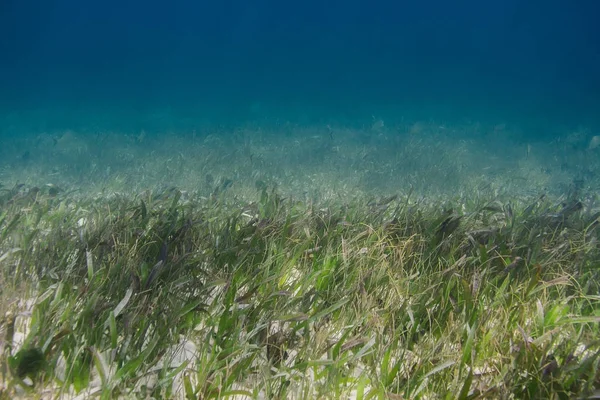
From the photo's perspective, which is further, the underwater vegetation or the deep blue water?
the deep blue water

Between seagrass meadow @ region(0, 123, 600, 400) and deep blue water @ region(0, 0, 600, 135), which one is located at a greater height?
deep blue water @ region(0, 0, 600, 135)

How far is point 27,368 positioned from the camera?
1304mm

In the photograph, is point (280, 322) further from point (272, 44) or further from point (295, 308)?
point (272, 44)

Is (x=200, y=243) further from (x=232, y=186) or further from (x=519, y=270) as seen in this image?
(x=232, y=186)

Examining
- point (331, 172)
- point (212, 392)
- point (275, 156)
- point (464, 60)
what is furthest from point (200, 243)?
point (464, 60)

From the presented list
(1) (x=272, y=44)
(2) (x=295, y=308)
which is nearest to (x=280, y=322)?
(2) (x=295, y=308)

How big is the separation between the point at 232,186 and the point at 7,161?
8223 mm

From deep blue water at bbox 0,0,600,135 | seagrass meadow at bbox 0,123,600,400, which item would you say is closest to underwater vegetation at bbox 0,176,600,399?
seagrass meadow at bbox 0,123,600,400

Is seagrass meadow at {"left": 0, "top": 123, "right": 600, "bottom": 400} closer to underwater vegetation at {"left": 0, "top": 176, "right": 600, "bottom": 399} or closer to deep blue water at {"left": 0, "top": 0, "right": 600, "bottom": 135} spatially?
underwater vegetation at {"left": 0, "top": 176, "right": 600, "bottom": 399}

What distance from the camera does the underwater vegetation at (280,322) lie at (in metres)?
1.36

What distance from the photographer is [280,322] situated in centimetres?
167

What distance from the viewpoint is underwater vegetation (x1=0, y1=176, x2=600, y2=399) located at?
1.36 m

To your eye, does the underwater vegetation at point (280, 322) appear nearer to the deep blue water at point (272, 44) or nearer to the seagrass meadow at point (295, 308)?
the seagrass meadow at point (295, 308)

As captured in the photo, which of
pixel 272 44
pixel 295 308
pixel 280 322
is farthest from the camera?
pixel 272 44
